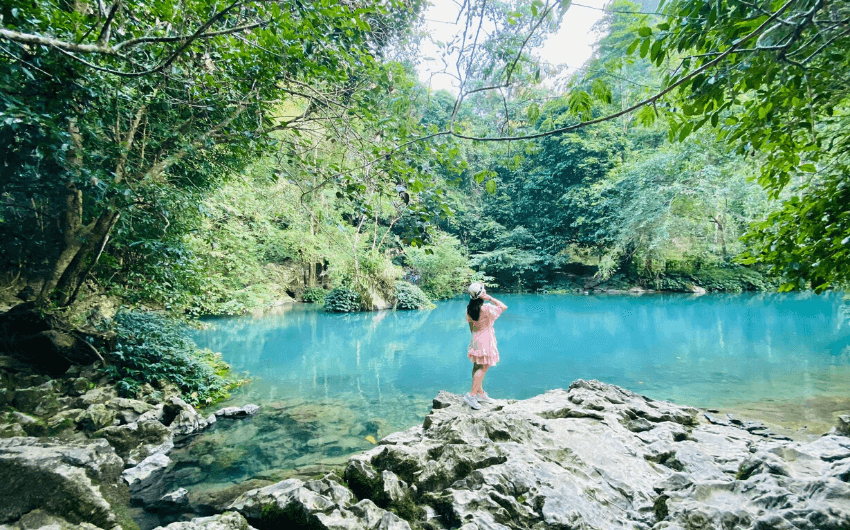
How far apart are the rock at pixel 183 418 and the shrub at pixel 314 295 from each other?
44.9 feet

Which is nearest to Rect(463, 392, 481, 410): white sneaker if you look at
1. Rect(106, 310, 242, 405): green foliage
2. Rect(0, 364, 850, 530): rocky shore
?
Rect(0, 364, 850, 530): rocky shore

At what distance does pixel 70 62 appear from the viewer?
344cm

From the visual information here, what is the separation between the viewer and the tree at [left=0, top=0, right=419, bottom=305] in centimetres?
315

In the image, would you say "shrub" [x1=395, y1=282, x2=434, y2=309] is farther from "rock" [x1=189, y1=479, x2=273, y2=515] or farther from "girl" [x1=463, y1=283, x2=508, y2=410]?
"rock" [x1=189, y1=479, x2=273, y2=515]

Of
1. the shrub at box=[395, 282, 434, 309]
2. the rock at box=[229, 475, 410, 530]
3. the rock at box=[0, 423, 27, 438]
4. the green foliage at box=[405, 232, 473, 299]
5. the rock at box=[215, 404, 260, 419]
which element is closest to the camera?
the rock at box=[229, 475, 410, 530]

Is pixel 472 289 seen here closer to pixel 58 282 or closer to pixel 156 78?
pixel 156 78

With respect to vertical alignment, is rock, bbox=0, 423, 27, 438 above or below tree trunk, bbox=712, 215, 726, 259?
below

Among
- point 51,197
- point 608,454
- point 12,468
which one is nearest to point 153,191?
point 51,197

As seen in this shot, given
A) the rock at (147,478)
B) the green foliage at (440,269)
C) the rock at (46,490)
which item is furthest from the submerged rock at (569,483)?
the green foliage at (440,269)

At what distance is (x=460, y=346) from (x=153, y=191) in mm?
7857

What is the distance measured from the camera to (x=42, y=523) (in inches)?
93.2

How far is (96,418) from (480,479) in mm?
4229

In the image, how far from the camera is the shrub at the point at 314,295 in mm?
18969

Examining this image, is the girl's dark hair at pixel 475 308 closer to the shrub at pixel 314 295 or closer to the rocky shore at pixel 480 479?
the rocky shore at pixel 480 479
